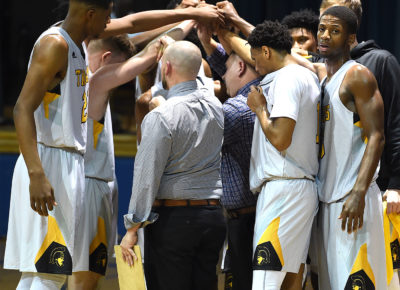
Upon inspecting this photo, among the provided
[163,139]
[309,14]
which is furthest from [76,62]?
[309,14]

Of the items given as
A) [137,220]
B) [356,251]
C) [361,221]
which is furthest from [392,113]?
[137,220]

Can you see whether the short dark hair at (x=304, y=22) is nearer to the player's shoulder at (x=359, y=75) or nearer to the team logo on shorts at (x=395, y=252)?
the player's shoulder at (x=359, y=75)

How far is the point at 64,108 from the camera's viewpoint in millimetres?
3348

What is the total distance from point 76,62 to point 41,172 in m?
0.56

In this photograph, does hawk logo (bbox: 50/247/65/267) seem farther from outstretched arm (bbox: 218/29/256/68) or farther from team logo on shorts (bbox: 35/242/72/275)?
outstretched arm (bbox: 218/29/256/68)

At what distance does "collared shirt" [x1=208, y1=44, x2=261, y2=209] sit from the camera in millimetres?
3809

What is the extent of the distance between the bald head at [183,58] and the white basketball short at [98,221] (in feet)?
2.72

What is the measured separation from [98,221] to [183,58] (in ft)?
3.37

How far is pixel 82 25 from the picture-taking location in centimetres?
344

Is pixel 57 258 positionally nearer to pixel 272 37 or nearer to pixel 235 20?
pixel 272 37

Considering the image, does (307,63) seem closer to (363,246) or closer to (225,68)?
(225,68)

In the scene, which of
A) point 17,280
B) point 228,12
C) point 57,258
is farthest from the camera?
point 17,280

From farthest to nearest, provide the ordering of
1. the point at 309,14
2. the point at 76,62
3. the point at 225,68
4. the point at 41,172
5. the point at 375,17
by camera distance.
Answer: the point at 375,17 → the point at 309,14 → the point at 225,68 → the point at 76,62 → the point at 41,172

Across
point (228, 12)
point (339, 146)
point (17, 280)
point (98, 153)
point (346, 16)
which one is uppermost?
point (346, 16)
